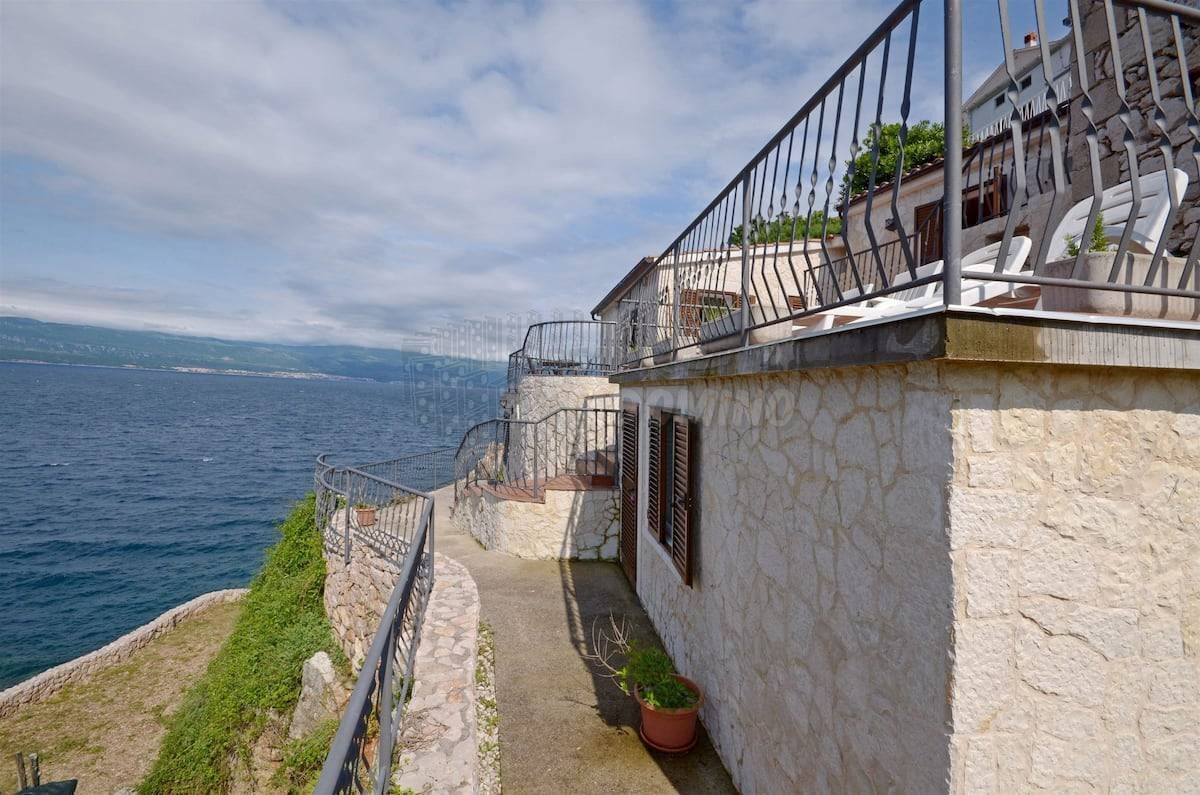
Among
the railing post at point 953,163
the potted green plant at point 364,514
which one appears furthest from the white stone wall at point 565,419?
the railing post at point 953,163

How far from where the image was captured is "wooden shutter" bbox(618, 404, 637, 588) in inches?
308

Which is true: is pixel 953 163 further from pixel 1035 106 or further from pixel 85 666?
pixel 85 666

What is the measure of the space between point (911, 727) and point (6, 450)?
66.6m

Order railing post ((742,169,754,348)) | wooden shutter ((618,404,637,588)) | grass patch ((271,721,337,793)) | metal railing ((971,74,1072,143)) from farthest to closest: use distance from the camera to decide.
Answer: grass patch ((271,721,337,793)), wooden shutter ((618,404,637,588)), metal railing ((971,74,1072,143)), railing post ((742,169,754,348))

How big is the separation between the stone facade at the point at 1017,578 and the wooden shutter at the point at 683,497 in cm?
232

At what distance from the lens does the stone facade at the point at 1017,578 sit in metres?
1.94

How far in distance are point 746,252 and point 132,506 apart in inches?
1527

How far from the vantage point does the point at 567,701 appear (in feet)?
17.3

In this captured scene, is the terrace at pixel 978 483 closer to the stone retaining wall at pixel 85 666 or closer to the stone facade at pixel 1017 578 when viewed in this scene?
the stone facade at pixel 1017 578

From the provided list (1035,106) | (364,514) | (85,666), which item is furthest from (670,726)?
(85,666)

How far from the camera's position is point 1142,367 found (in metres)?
2.02

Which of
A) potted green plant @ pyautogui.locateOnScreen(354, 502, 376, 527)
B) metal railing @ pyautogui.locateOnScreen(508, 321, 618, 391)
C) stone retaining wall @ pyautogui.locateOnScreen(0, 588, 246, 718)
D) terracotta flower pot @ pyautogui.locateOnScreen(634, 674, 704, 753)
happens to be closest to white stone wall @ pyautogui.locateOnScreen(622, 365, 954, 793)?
terracotta flower pot @ pyautogui.locateOnScreen(634, 674, 704, 753)

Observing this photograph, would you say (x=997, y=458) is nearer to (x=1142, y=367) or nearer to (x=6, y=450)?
(x=1142, y=367)

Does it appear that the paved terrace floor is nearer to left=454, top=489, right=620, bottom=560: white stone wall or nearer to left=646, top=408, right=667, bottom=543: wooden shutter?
left=454, top=489, right=620, bottom=560: white stone wall
